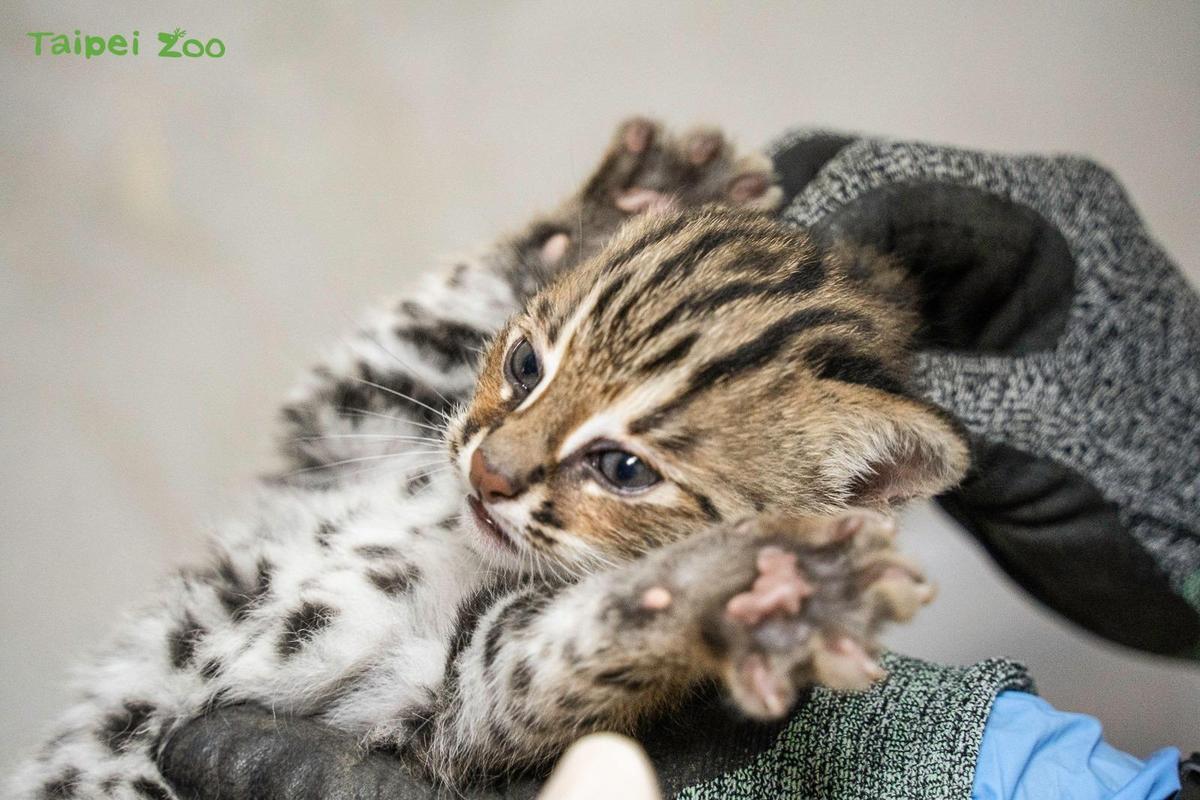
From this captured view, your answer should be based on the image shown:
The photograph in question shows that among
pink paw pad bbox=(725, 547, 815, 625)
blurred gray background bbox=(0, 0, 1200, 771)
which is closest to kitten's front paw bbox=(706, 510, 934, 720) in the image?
pink paw pad bbox=(725, 547, 815, 625)

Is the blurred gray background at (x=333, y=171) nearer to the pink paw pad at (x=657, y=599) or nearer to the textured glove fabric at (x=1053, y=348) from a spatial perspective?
the textured glove fabric at (x=1053, y=348)

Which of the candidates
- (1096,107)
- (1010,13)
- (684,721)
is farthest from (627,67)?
(684,721)

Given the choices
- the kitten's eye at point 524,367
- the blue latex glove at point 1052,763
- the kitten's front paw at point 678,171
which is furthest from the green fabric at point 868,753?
the kitten's front paw at point 678,171

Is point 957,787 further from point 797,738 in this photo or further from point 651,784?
point 651,784

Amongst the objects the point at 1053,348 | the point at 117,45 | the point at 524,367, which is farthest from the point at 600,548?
the point at 117,45

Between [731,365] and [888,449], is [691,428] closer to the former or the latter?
[731,365]

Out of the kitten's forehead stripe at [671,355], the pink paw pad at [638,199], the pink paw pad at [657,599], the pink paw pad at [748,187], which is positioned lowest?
the pink paw pad at [657,599]

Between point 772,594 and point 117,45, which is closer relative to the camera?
point 772,594
